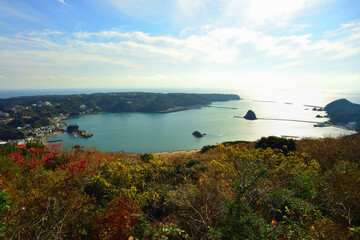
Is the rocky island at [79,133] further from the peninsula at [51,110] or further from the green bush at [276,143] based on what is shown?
the green bush at [276,143]

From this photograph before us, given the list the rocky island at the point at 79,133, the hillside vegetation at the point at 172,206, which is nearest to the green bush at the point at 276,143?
the hillside vegetation at the point at 172,206

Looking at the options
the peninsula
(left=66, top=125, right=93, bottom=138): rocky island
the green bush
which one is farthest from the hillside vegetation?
the peninsula

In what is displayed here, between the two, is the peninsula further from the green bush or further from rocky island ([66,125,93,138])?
the green bush

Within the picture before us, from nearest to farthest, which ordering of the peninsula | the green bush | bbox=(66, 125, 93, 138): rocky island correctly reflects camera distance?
the green bush → bbox=(66, 125, 93, 138): rocky island → the peninsula

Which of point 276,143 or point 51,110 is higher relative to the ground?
point 276,143

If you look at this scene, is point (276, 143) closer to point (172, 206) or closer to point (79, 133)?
point (172, 206)

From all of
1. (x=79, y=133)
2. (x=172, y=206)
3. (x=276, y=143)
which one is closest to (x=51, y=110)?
(x=79, y=133)

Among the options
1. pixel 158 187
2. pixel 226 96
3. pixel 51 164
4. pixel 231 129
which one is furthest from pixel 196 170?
pixel 226 96

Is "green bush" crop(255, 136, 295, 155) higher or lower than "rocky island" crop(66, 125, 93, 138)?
higher

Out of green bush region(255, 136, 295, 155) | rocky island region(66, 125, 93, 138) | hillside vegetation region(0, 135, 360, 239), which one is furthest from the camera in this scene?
rocky island region(66, 125, 93, 138)

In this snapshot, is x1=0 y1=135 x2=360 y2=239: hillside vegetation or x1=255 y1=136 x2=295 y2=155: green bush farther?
x1=255 y1=136 x2=295 y2=155: green bush

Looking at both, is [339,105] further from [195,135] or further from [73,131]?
[73,131]
